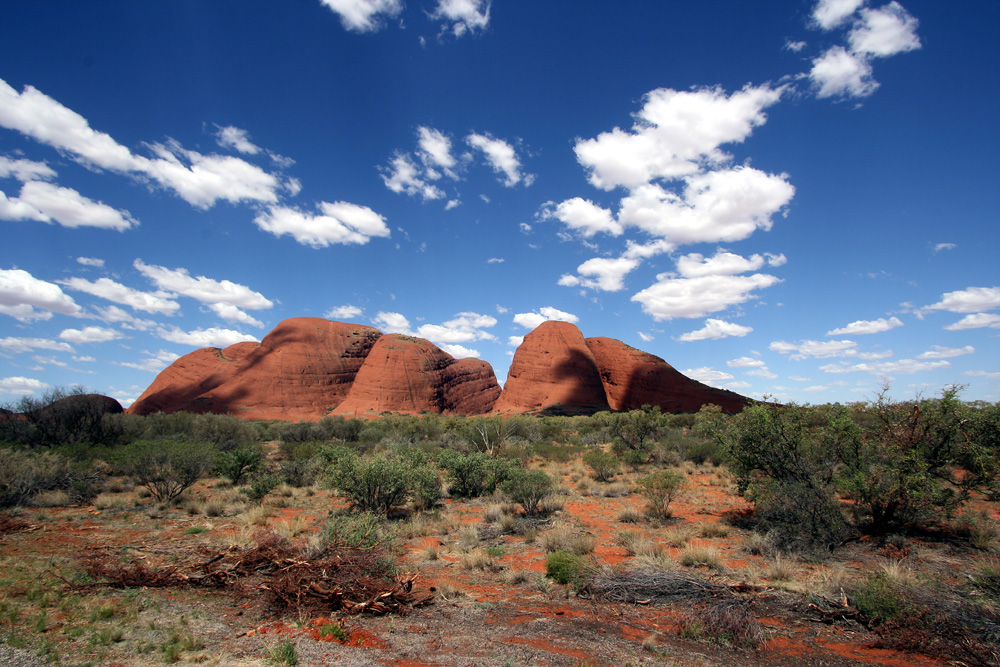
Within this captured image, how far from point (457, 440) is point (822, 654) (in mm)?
20660

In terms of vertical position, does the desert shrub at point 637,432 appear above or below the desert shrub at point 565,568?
above

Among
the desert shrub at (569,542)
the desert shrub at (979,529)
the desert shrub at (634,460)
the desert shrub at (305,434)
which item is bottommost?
the desert shrub at (569,542)

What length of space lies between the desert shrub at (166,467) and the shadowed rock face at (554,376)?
49800 mm

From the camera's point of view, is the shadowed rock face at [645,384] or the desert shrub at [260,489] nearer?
the desert shrub at [260,489]

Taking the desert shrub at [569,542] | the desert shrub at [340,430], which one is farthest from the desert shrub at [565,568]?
the desert shrub at [340,430]

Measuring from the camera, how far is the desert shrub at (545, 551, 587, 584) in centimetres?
627

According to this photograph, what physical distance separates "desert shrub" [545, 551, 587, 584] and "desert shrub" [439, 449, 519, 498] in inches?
250

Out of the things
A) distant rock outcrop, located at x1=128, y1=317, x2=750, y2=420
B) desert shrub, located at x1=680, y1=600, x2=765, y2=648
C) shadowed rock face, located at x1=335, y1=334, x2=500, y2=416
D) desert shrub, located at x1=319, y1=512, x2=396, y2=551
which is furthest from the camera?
shadowed rock face, located at x1=335, y1=334, x2=500, y2=416

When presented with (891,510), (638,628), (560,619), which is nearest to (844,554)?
(891,510)

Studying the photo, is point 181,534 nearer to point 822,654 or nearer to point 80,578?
point 80,578

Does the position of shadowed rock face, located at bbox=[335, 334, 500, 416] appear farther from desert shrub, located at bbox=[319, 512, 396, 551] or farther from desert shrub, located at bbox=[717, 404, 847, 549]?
desert shrub, located at bbox=[717, 404, 847, 549]

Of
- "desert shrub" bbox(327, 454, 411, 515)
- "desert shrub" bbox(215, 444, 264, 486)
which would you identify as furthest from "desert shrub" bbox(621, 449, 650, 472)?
"desert shrub" bbox(215, 444, 264, 486)

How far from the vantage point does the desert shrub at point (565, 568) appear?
627 centimetres

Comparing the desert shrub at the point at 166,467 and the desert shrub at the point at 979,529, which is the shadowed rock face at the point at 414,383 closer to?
the desert shrub at the point at 166,467
